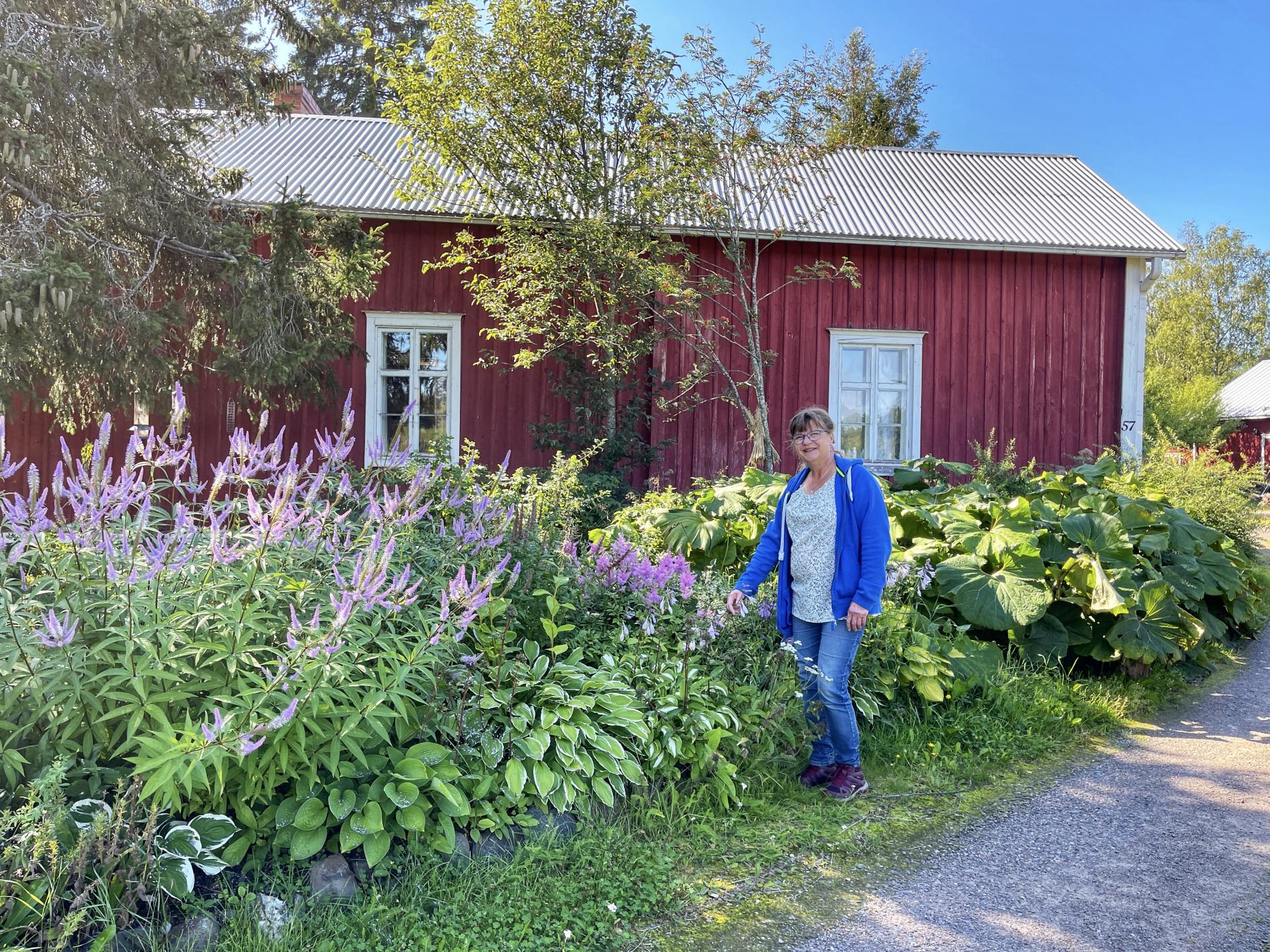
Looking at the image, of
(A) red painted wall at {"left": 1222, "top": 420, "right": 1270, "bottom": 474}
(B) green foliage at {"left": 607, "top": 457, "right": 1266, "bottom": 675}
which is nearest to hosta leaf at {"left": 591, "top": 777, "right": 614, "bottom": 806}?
(B) green foliage at {"left": 607, "top": 457, "right": 1266, "bottom": 675}

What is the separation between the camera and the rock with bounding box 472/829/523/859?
2883mm

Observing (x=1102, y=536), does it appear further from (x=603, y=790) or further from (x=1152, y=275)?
(x=1152, y=275)

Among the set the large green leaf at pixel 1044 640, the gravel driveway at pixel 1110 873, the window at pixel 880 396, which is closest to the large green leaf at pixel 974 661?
the large green leaf at pixel 1044 640

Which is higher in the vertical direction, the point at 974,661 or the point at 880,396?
the point at 880,396

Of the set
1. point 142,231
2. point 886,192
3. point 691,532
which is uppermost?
point 886,192

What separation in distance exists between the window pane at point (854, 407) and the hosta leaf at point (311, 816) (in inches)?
374

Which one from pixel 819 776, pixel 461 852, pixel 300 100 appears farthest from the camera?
pixel 300 100

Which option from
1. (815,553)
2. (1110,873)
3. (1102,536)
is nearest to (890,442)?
(1102,536)

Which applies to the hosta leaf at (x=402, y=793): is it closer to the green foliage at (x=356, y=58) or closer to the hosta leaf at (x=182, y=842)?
the hosta leaf at (x=182, y=842)

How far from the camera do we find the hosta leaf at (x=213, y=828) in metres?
2.53

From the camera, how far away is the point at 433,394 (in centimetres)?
1077

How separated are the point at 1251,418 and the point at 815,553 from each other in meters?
36.6

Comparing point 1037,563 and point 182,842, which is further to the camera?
point 1037,563

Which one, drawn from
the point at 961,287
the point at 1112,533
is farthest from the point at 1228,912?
the point at 961,287
